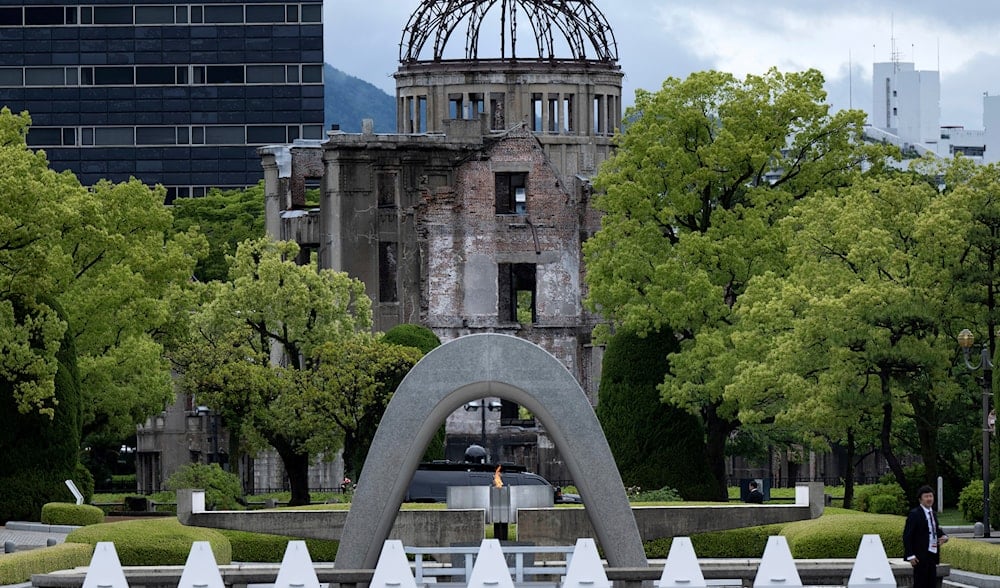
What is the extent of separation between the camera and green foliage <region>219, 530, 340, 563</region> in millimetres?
41281

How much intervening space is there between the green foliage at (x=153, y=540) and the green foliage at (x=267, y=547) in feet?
4.26

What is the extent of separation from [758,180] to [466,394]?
27350 millimetres

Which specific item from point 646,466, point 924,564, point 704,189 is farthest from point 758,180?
point 924,564

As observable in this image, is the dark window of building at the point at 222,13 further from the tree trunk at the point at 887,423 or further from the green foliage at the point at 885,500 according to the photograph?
the tree trunk at the point at 887,423

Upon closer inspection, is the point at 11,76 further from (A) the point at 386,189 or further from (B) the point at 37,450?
(B) the point at 37,450

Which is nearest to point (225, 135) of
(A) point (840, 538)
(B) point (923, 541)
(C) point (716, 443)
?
(C) point (716, 443)

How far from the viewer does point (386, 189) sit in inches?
2997

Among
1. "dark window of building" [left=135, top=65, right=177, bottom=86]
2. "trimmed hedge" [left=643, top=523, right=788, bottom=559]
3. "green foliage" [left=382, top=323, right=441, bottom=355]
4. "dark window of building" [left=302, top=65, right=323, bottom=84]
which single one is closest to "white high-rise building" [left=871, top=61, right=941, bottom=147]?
"dark window of building" [left=302, top=65, right=323, bottom=84]

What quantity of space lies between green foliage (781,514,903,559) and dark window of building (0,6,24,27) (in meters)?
95.2

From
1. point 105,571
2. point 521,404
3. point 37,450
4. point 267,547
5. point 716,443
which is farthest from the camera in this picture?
point 716,443

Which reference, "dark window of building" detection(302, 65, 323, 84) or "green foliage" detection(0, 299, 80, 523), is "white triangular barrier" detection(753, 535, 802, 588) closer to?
"green foliage" detection(0, 299, 80, 523)

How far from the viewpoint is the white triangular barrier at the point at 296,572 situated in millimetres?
29938

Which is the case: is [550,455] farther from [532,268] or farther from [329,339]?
[329,339]

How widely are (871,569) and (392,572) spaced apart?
621cm
